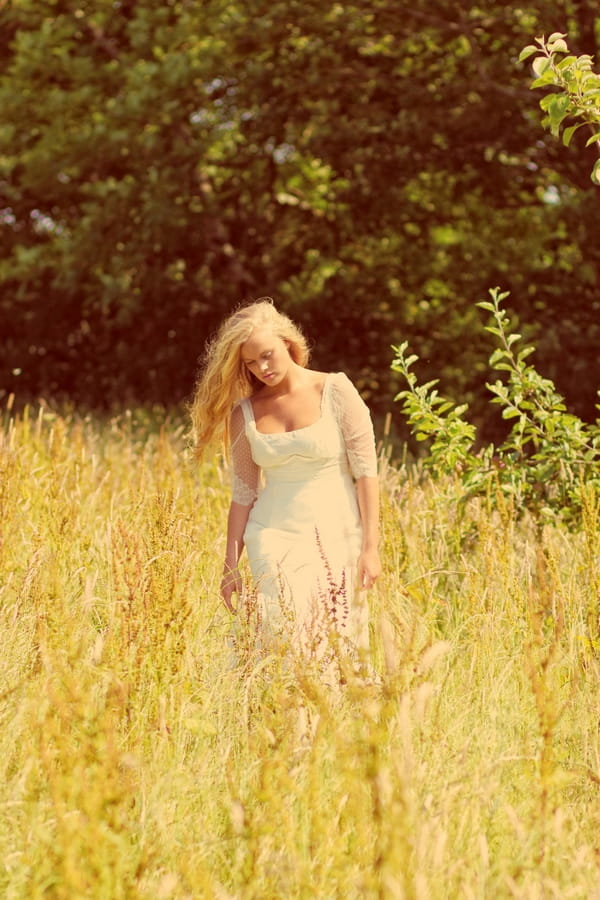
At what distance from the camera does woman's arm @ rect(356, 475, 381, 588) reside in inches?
161

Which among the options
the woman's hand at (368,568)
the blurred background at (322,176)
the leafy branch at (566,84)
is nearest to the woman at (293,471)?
the woman's hand at (368,568)

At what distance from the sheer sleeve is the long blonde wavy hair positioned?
69 millimetres

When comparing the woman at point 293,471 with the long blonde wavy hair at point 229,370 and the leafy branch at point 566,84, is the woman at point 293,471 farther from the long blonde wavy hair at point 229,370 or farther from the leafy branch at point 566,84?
the leafy branch at point 566,84

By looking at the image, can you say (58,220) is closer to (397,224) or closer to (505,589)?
(397,224)

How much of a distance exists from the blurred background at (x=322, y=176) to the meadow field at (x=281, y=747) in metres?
7.25

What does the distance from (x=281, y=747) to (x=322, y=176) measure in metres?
11.9

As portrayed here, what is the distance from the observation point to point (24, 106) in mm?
13359

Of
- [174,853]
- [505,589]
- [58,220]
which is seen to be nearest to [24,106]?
[58,220]

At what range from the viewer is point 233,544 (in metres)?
4.23

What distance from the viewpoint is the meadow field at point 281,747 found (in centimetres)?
241

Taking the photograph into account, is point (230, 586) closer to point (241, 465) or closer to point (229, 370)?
point (241, 465)

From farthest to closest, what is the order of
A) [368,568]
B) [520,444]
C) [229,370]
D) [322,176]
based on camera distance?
[322,176] → [520,444] → [229,370] → [368,568]

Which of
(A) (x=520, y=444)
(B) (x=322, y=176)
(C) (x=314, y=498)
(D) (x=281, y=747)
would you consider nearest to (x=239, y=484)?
(C) (x=314, y=498)

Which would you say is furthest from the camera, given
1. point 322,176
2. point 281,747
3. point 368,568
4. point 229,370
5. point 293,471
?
point 322,176
